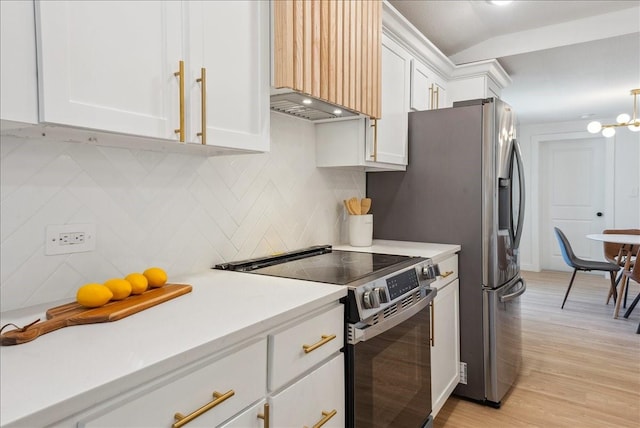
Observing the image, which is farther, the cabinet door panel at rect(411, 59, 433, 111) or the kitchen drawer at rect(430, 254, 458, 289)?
the cabinet door panel at rect(411, 59, 433, 111)

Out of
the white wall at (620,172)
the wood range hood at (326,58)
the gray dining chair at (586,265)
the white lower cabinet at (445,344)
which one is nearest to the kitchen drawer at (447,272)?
the white lower cabinet at (445,344)

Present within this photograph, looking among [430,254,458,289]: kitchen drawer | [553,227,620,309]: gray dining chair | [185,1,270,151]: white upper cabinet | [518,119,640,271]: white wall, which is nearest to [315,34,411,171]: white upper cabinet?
[430,254,458,289]: kitchen drawer

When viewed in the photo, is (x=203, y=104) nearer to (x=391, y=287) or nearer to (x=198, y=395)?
(x=198, y=395)

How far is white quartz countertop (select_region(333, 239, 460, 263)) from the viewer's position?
88.0 inches

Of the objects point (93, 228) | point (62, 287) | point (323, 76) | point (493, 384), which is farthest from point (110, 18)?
point (493, 384)

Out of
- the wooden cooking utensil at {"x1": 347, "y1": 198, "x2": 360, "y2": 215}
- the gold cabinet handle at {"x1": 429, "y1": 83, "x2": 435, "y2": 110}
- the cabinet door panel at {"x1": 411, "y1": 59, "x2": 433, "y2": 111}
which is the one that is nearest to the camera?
the wooden cooking utensil at {"x1": 347, "y1": 198, "x2": 360, "y2": 215}

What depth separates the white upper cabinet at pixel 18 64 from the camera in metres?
0.85

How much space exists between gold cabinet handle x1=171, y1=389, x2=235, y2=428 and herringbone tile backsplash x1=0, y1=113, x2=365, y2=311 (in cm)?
64

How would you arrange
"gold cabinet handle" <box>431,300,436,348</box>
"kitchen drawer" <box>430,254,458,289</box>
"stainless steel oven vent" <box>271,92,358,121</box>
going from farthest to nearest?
"kitchen drawer" <box>430,254,458,289</box> → "gold cabinet handle" <box>431,300,436,348</box> → "stainless steel oven vent" <box>271,92,358,121</box>

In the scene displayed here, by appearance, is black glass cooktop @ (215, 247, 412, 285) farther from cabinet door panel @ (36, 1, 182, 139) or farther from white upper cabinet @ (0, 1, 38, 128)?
white upper cabinet @ (0, 1, 38, 128)

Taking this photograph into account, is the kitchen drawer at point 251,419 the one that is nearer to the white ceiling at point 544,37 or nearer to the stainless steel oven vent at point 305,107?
the stainless steel oven vent at point 305,107

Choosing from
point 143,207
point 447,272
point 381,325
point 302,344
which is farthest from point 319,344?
point 447,272

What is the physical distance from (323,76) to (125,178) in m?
0.89

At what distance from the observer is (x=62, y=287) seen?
1248mm
